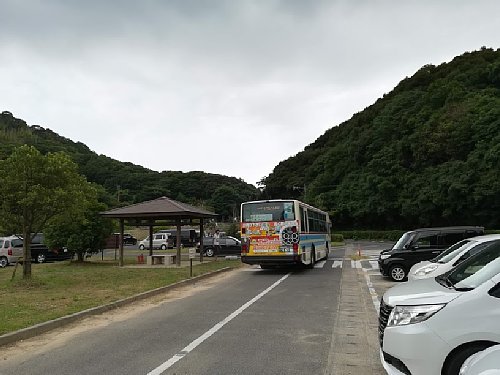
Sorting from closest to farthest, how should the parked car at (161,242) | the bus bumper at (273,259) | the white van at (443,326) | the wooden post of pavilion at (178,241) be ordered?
the white van at (443,326) < the bus bumper at (273,259) < the wooden post of pavilion at (178,241) < the parked car at (161,242)

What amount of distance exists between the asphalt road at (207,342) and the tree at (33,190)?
5810 millimetres

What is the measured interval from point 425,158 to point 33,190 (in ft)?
193

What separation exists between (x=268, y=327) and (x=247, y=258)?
38.9ft

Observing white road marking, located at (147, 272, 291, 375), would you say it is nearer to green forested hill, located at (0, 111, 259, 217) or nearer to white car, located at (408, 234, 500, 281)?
white car, located at (408, 234, 500, 281)

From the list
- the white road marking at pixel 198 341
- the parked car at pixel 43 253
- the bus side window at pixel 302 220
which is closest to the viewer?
the white road marking at pixel 198 341

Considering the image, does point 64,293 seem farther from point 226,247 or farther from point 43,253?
point 226,247

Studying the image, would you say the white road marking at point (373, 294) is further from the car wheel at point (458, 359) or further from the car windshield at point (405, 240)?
the car wheel at point (458, 359)

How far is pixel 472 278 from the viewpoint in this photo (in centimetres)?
532

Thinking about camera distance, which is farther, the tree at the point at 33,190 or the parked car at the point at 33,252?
the parked car at the point at 33,252

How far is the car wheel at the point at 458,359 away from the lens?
4484 mm

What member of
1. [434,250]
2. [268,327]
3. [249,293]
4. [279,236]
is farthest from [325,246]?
[268,327]

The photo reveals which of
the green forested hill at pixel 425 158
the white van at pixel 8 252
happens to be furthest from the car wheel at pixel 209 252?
the green forested hill at pixel 425 158

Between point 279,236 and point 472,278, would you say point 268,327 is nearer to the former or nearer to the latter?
point 472,278

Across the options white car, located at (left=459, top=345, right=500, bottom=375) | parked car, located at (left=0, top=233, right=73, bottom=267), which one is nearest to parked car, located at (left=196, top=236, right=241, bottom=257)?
parked car, located at (left=0, top=233, right=73, bottom=267)
